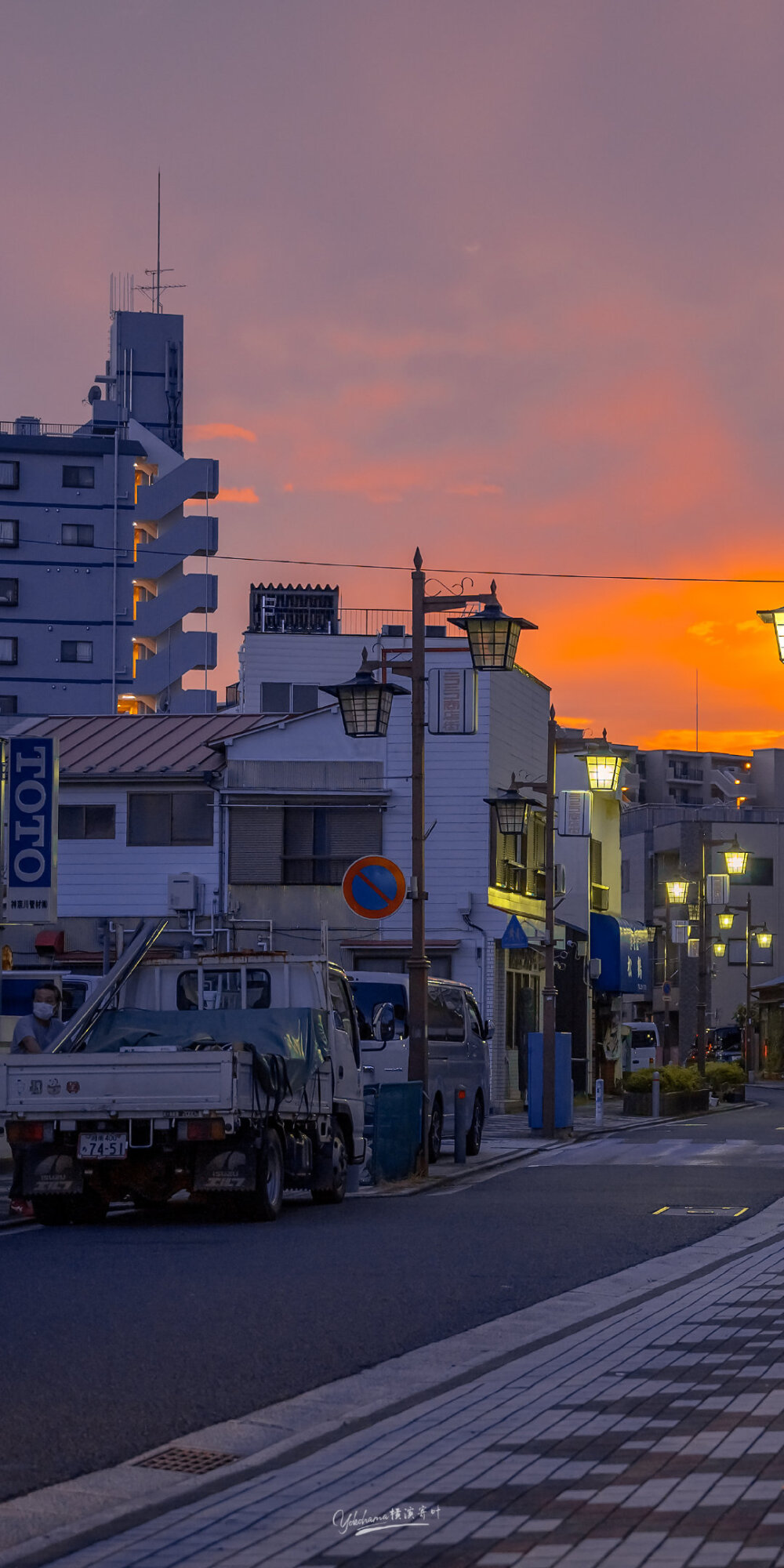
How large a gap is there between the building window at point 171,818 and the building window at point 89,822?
0.52 m

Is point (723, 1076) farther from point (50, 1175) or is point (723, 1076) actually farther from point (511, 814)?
point (50, 1175)

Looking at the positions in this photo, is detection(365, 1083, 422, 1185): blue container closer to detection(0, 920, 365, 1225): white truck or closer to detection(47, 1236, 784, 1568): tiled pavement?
detection(0, 920, 365, 1225): white truck

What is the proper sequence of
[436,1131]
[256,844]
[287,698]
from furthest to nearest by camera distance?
[287,698], [256,844], [436,1131]

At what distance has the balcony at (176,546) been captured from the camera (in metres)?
79.2

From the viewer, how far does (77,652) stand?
77.8m

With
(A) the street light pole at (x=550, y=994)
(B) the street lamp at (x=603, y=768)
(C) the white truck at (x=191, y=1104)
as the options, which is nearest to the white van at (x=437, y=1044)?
(A) the street light pole at (x=550, y=994)

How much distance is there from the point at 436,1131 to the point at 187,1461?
1805 cm

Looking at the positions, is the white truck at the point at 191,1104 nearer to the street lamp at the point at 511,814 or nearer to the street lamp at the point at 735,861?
the street lamp at the point at 511,814

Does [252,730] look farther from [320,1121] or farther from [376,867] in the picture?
[320,1121]

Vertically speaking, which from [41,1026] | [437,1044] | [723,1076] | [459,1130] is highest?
[41,1026]

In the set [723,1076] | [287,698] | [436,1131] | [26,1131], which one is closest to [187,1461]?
[26,1131]

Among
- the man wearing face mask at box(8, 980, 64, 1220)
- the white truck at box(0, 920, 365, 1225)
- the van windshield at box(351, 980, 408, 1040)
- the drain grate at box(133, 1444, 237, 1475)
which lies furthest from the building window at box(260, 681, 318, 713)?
the drain grate at box(133, 1444, 237, 1475)

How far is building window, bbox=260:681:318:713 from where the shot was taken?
55.8 m

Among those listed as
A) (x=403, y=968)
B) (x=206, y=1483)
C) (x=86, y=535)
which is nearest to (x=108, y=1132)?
(x=206, y=1483)
